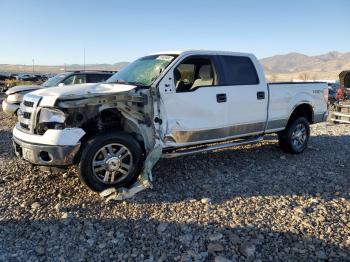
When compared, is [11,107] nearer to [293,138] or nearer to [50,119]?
[50,119]

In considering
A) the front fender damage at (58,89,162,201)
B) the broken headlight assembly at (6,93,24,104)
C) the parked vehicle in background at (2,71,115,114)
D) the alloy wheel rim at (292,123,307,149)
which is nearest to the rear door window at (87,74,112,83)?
the parked vehicle in background at (2,71,115,114)

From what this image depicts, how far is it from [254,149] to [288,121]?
36.7 inches

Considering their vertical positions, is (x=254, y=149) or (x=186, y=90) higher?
(x=186, y=90)

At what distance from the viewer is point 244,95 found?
6.45 metres

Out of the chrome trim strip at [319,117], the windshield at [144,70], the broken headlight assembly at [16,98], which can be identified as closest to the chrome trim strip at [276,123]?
Answer: the chrome trim strip at [319,117]

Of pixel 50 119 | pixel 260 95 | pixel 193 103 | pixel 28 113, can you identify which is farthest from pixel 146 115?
pixel 260 95

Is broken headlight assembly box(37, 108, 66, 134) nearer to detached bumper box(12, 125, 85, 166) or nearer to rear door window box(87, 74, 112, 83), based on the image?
detached bumper box(12, 125, 85, 166)

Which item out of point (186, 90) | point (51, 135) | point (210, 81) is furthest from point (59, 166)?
point (210, 81)

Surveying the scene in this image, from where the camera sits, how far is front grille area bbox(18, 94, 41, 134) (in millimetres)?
4992

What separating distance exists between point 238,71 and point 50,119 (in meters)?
3.32

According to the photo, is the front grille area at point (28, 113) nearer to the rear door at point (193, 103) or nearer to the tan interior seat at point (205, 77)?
the rear door at point (193, 103)

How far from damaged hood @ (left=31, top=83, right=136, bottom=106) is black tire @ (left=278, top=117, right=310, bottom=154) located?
12.1 ft

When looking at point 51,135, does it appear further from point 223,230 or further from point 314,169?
point 314,169

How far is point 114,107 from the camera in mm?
5180
